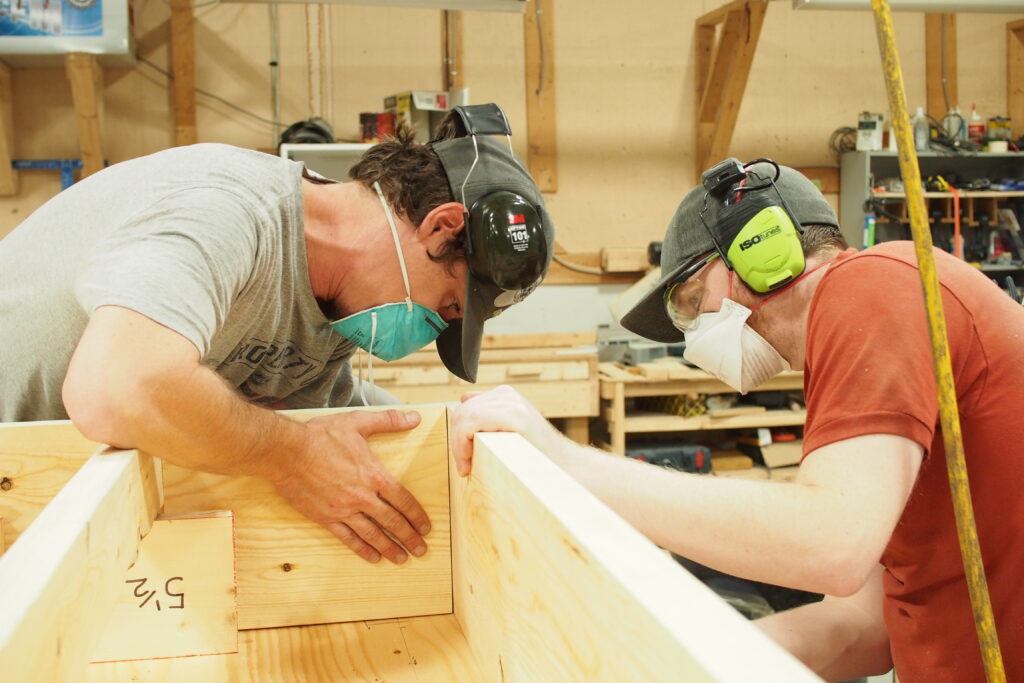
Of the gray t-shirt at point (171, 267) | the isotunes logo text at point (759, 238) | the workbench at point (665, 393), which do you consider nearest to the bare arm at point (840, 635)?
the isotunes logo text at point (759, 238)

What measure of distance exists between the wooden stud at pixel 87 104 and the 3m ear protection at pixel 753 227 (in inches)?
131

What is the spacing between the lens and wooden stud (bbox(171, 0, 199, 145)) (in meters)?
4.22

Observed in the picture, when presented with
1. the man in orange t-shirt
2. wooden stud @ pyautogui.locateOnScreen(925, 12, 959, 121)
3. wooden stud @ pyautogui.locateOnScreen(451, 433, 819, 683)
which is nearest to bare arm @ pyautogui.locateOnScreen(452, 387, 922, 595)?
the man in orange t-shirt

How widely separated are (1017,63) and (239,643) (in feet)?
18.5

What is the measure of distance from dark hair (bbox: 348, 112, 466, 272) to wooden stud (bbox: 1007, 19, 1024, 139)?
15.8 feet

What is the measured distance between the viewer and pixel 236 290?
4.07ft

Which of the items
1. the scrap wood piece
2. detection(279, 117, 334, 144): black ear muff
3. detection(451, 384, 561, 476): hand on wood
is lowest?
the scrap wood piece

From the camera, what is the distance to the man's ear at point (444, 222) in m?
1.53

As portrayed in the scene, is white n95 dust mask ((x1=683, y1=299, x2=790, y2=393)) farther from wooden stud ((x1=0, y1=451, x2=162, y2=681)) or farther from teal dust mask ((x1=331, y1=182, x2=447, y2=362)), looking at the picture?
wooden stud ((x1=0, y1=451, x2=162, y2=681))

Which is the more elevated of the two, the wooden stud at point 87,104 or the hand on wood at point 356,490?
the wooden stud at point 87,104

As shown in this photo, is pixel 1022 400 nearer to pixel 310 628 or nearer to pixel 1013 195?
pixel 310 628

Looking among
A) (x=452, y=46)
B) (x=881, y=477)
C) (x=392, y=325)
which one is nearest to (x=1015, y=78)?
(x=452, y=46)

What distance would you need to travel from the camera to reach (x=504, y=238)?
4.91 feet

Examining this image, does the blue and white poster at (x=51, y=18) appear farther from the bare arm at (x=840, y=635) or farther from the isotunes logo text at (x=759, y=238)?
A: the bare arm at (x=840, y=635)
